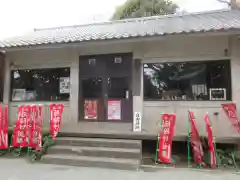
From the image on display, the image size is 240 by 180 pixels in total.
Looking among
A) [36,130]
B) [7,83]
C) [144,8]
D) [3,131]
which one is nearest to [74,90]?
[36,130]

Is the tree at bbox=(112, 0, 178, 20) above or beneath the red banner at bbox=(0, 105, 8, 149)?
above

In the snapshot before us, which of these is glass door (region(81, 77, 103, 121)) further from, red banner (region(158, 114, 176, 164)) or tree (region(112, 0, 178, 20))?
tree (region(112, 0, 178, 20))

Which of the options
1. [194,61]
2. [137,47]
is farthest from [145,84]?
[194,61]

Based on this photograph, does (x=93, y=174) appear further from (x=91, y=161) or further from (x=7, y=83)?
(x=7, y=83)

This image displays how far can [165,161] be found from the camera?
530cm

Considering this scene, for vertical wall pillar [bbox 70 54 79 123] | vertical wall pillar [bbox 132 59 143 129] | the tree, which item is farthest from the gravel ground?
the tree

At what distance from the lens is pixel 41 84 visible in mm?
8398

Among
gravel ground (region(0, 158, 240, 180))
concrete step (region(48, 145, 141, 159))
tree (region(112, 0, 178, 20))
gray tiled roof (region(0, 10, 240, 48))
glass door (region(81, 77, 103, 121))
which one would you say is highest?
tree (region(112, 0, 178, 20))

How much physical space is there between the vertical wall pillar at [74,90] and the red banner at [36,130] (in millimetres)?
1644

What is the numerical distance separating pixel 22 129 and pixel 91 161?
92.7 inches

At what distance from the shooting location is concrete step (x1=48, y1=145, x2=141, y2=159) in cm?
539

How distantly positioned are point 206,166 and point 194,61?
10.9 feet

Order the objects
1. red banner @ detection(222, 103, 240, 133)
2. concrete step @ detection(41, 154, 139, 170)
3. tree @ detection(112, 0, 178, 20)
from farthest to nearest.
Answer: tree @ detection(112, 0, 178, 20)
red banner @ detection(222, 103, 240, 133)
concrete step @ detection(41, 154, 139, 170)

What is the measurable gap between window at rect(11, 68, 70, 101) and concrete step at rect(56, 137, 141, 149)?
225cm
